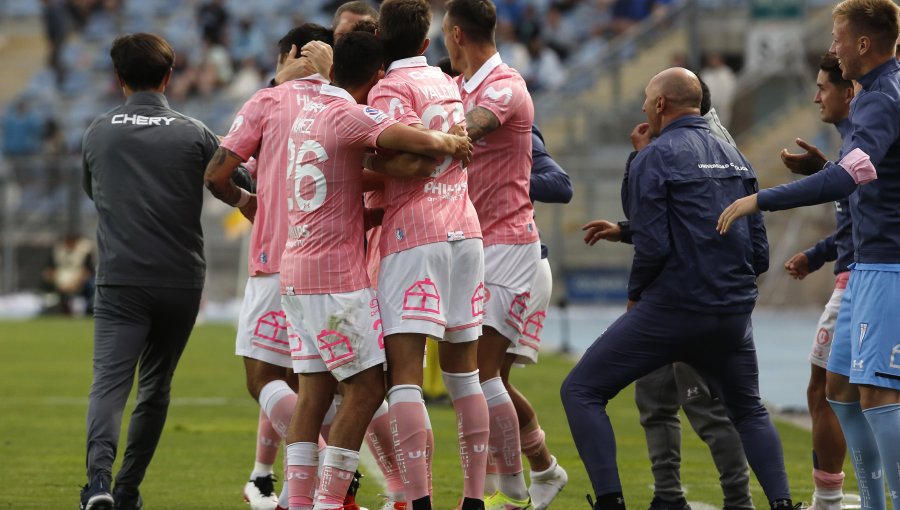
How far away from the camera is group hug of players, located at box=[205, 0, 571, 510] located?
6.72m

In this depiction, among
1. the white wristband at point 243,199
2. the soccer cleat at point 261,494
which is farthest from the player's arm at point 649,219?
the soccer cleat at point 261,494

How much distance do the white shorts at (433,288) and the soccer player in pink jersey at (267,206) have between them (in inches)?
38.2

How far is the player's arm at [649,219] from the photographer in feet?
22.5

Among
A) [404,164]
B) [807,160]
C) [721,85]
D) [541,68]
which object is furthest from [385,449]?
[541,68]

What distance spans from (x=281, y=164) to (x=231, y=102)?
78.4ft

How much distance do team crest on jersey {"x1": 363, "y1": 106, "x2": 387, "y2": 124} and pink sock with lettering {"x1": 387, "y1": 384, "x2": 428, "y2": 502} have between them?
47.0 inches

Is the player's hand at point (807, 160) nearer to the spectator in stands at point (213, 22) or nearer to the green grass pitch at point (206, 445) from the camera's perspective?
the green grass pitch at point (206, 445)

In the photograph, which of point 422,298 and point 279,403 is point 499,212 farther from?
point 279,403

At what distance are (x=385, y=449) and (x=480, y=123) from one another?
5.64 feet

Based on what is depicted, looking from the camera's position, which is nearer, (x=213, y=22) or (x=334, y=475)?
(x=334, y=475)

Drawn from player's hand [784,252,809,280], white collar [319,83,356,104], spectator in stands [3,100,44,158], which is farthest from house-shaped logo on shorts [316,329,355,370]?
spectator in stands [3,100,44,158]

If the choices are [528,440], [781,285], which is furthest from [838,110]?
[781,285]

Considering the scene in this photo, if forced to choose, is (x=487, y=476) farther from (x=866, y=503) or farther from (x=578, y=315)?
(x=578, y=315)

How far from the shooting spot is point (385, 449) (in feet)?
25.1
